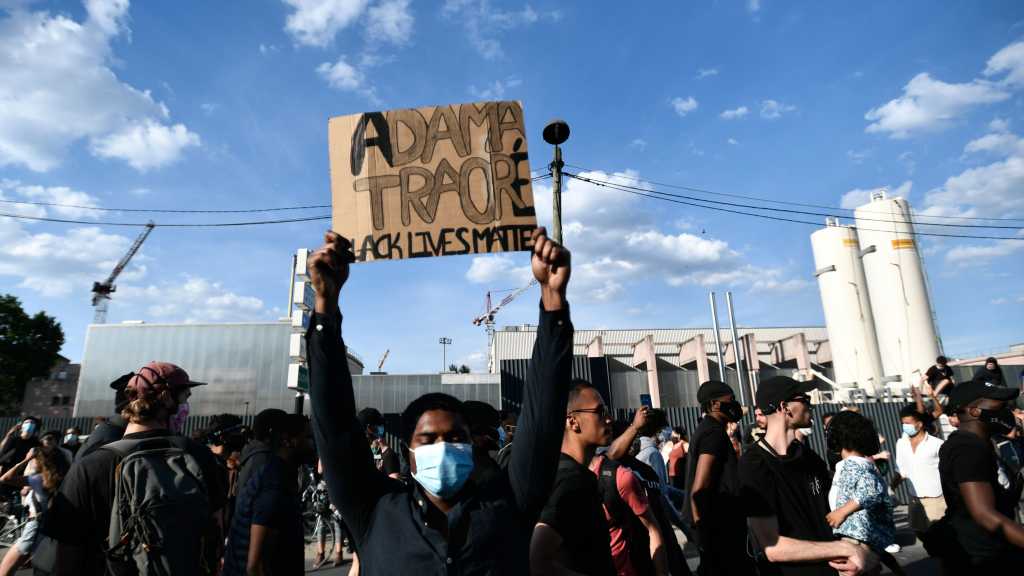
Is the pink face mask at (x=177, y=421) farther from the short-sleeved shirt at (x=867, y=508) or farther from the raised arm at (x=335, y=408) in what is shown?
the short-sleeved shirt at (x=867, y=508)

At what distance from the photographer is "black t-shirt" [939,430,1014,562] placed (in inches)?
130

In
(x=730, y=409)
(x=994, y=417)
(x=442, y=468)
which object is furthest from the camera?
(x=730, y=409)

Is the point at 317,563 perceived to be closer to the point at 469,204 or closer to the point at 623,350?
the point at 469,204

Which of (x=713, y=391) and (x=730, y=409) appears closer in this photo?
(x=730, y=409)

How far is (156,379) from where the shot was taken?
2984 mm

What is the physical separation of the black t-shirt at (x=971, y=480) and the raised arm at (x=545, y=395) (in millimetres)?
3111

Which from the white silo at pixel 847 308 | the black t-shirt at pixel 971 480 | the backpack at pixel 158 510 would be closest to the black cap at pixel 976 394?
the black t-shirt at pixel 971 480

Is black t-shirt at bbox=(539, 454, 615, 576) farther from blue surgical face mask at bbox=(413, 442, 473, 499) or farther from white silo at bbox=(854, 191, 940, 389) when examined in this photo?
white silo at bbox=(854, 191, 940, 389)

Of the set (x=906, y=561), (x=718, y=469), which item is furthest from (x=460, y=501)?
(x=906, y=561)

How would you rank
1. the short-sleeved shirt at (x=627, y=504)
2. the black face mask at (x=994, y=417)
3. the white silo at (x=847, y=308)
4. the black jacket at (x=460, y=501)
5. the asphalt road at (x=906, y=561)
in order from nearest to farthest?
A: the black jacket at (x=460, y=501), the short-sleeved shirt at (x=627, y=504), the black face mask at (x=994, y=417), the asphalt road at (x=906, y=561), the white silo at (x=847, y=308)

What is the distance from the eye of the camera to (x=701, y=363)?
119 feet

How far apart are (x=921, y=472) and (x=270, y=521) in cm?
673

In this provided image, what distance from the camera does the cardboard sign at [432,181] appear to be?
300cm

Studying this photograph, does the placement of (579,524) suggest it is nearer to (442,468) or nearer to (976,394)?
(442,468)
